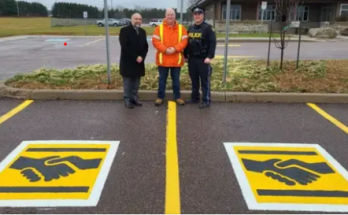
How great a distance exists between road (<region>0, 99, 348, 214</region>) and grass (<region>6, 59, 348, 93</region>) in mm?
751

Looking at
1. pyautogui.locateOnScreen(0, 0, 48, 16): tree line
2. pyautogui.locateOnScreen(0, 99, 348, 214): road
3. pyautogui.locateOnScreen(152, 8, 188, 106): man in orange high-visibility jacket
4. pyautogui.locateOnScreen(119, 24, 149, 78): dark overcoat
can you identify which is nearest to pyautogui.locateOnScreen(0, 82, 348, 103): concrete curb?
pyautogui.locateOnScreen(0, 99, 348, 214): road

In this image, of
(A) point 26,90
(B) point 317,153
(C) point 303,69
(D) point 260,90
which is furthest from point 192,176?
(C) point 303,69

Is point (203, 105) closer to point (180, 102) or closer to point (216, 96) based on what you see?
point (180, 102)

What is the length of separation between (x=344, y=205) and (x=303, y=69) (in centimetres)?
620

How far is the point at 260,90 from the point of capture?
687cm

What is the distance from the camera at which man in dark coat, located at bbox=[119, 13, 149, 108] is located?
583cm

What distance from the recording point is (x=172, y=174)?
3.62 meters

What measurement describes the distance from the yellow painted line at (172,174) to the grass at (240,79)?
2.35 m

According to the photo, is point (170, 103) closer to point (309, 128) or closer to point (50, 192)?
point (309, 128)

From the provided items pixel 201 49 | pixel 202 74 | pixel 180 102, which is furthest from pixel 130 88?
pixel 201 49

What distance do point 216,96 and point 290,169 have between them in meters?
3.05

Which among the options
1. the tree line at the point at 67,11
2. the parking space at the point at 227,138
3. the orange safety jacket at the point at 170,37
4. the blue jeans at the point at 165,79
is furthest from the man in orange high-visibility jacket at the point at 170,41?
the tree line at the point at 67,11

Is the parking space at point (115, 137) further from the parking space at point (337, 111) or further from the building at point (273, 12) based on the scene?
the building at point (273, 12)

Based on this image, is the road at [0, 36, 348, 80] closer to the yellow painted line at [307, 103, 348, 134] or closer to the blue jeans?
the blue jeans
